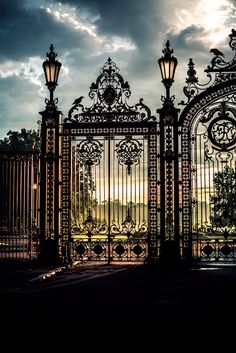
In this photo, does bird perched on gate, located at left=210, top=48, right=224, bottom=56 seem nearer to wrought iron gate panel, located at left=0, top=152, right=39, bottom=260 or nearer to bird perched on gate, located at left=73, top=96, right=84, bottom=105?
bird perched on gate, located at left=73, top=96, right=84, bottom=105

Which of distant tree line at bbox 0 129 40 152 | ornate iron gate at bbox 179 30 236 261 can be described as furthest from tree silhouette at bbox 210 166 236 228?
distant tree line at bbox 0 129 40 152

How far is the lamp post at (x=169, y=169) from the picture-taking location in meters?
12.5

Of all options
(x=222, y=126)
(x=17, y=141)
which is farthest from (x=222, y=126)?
(x=17, y=141)

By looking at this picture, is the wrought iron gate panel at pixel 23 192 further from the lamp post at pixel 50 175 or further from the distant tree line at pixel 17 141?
the distant tree line at pixel 17 141

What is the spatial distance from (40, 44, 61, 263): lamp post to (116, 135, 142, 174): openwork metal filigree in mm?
1758

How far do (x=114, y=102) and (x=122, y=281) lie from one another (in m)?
5.35

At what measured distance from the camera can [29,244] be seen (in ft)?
44.8

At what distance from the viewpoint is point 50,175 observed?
43.8 ft

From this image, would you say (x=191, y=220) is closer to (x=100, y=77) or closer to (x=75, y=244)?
(x=75, y=244)

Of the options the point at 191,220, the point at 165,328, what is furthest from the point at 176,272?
the point at 165,328

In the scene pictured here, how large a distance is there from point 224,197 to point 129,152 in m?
2.81

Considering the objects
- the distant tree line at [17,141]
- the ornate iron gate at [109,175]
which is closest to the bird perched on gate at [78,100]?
the ornate iron gate at [109,175]

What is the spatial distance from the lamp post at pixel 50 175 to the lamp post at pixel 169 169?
115 inches

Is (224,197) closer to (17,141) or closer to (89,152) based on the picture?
(89,152)
